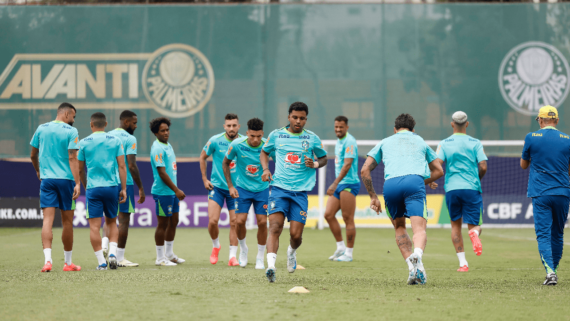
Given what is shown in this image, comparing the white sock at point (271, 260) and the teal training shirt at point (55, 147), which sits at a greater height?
the teal training shirt at point (55, 147)

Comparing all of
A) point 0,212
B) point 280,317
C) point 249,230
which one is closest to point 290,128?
point 280,317

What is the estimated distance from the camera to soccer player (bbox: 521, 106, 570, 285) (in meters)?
6.89

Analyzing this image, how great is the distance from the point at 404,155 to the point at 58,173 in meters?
4.53

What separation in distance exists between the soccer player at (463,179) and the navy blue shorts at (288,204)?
2.35 meters

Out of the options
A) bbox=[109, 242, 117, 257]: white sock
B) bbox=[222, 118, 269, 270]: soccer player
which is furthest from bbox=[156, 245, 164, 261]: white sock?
bbox=[222, 118, 269, 270]: soccer player

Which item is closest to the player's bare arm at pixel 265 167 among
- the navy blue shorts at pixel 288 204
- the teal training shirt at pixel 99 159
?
the navy blue shorts at pixel 288 204

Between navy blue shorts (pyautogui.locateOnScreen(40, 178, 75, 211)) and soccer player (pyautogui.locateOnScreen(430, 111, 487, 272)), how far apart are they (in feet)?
16.7

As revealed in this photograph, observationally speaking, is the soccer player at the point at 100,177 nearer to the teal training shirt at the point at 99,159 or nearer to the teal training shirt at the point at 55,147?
the teal training shirt at the point at 99,159

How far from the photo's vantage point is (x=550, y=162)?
6934 mm

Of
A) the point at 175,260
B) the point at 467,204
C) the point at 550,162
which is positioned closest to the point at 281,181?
the point at 467,204

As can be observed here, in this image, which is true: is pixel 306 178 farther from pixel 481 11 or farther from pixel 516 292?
pixel 481 11

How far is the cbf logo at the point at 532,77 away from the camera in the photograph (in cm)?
1978

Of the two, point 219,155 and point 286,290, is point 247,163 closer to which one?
point 219,155

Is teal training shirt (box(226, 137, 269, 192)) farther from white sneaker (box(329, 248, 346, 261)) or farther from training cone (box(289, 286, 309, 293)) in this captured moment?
training cone (box(289, 286, 309, 293))
